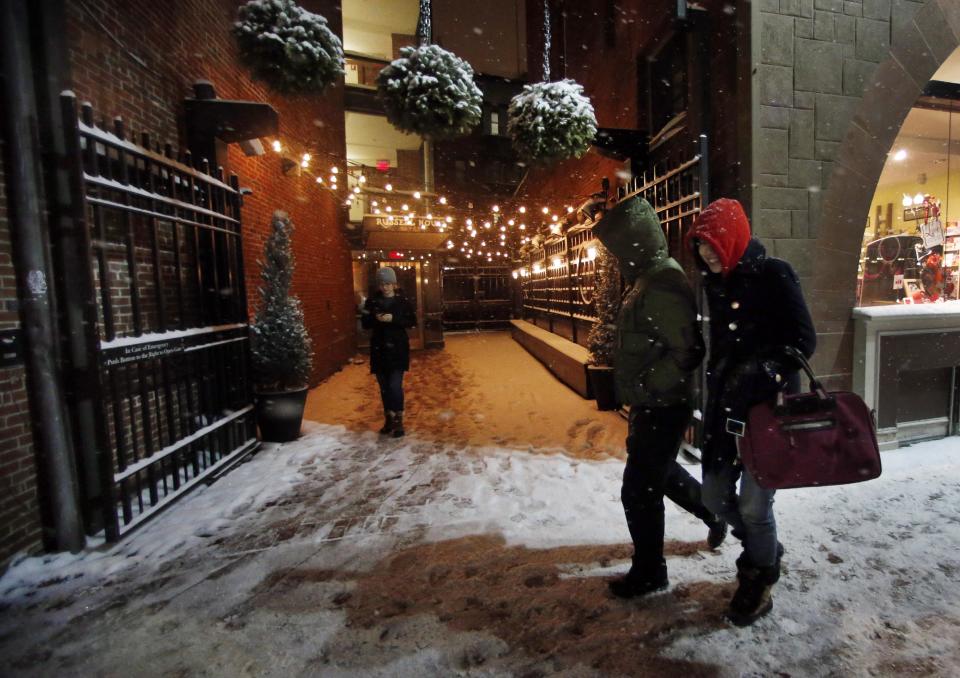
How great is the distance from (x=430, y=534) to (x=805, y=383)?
378 cm

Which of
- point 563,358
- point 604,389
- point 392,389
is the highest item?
point 392,389

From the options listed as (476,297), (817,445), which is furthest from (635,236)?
(476,297)

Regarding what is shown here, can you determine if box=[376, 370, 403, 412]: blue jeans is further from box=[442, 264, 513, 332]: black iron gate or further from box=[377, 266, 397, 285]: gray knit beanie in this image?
box=[442, 264, 513, 332]: black iron gate

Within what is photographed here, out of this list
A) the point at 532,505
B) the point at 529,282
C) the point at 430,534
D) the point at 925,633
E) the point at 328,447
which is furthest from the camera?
the point at 529,282

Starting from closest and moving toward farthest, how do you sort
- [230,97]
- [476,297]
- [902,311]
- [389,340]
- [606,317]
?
[902,311]
[389,340]
[230,97]
[606,317]
[476,297]

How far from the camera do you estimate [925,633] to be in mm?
2264

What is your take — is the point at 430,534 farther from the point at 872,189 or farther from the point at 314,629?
the point at 872,189

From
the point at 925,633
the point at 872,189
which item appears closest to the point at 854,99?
the point at 872,189

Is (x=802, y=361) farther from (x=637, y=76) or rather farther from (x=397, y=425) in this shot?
(x=637, y=76)

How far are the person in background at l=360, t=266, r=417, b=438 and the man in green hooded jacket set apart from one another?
142 inches

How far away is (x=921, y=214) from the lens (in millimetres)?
5539

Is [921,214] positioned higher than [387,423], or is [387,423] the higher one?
[921,214]

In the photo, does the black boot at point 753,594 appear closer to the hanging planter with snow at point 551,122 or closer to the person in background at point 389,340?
A: the hanging planter with snow at point 551,122

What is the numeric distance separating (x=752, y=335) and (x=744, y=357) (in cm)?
11
